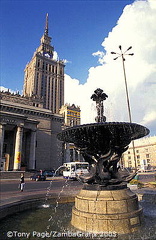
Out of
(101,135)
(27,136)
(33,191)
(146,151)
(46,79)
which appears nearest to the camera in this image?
(101,135)

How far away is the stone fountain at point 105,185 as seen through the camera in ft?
16.4

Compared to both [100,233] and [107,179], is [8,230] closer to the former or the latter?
[100,233]

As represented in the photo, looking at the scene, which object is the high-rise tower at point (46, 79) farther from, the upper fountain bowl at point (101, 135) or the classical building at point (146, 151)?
the upper fountain bowl at point (101, 135)

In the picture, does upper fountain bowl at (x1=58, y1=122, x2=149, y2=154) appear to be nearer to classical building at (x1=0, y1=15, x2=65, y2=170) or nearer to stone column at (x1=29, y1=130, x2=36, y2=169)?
classical building at (x1=0, y1=15, x2=65, y2=170)

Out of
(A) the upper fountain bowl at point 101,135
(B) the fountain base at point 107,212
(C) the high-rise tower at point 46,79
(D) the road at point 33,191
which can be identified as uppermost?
(C) the high-rise tower at point 46,79

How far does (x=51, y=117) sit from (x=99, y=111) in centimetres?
5266

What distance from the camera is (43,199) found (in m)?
8.68

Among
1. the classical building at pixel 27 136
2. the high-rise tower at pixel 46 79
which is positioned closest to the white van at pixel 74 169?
the classical building at pixel 27 136

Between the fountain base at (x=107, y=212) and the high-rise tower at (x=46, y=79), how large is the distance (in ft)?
323

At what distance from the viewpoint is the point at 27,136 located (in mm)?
50531

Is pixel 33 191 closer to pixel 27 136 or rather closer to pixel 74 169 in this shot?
pixel 74 169

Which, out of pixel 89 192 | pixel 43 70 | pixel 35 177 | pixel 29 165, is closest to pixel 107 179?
pixel 89 192

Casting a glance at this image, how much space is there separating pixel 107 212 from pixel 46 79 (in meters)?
109


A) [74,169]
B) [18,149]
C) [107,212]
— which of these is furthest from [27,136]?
[107,212]
